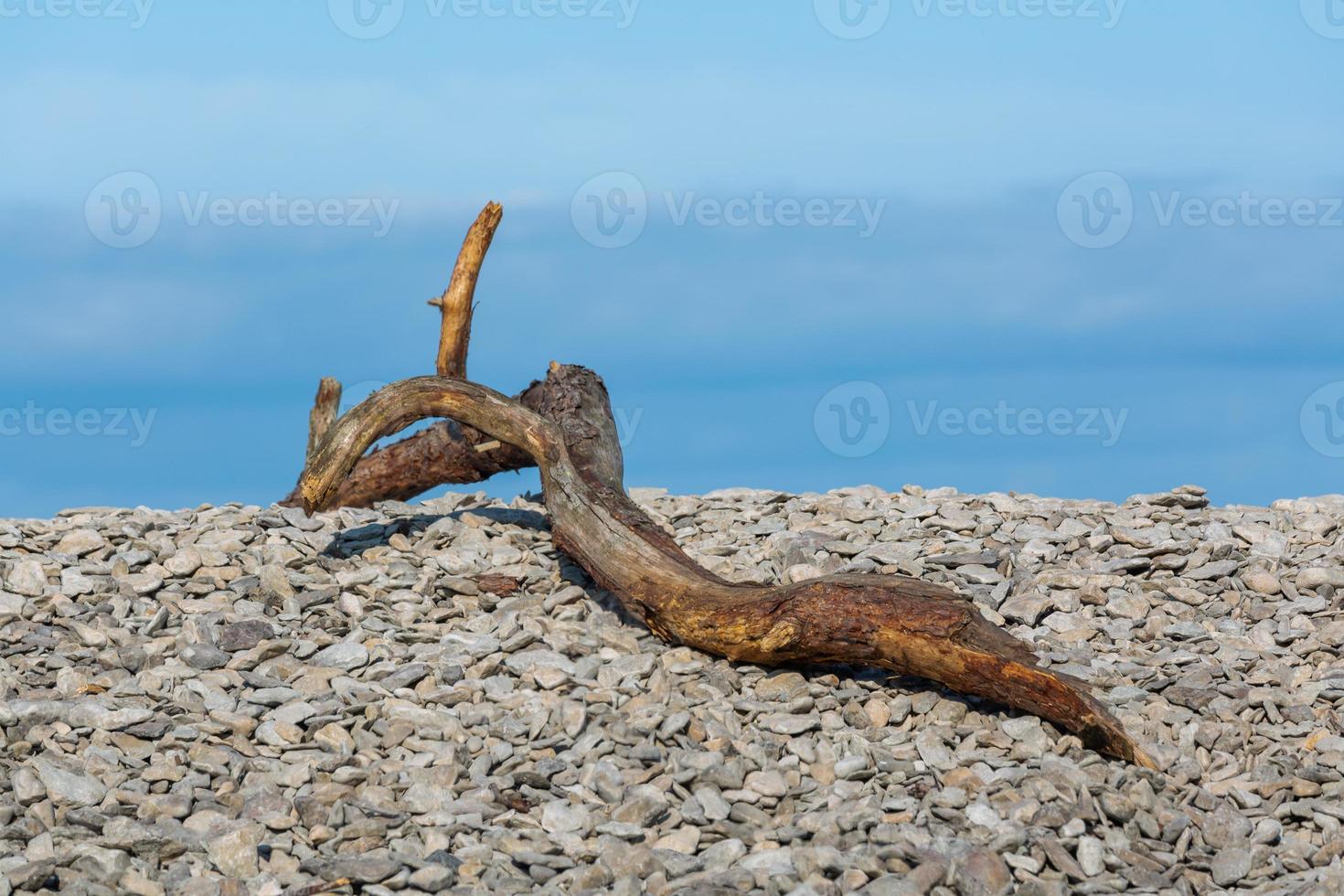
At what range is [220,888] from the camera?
629 cm

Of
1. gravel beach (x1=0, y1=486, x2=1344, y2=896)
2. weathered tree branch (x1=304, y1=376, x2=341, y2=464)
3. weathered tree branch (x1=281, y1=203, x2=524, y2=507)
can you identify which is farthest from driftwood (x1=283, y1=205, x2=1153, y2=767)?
weathered tree branch (x1=304, y1=376, x2=341, y2=464)

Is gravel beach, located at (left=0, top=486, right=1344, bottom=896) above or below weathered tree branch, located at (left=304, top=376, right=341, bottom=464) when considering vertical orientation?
below

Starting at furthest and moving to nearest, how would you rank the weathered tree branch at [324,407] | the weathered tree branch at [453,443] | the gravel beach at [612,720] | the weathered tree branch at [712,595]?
1. the weathered tree branch at [324,407]
2. the weathered tree branch at [453,443]
3. the weathered tree branch at [712,595]
4. the gravel beach at [612,720]

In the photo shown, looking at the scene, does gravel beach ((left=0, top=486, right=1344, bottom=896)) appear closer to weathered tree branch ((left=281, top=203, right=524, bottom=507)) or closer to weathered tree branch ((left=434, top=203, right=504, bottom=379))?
weathered tree branch ((left=281, top=203, right=524, bottom=507))

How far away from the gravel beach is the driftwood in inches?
8.7

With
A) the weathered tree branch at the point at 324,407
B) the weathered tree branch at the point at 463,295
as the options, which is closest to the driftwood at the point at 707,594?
the weathered tree branch at the point at 463,295

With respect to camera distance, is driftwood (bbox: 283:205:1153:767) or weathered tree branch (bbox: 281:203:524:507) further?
weathered tree branch (bbox: 281:203:524:507)

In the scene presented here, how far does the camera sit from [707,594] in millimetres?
8602

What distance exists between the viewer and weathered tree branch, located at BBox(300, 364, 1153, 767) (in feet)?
25.4

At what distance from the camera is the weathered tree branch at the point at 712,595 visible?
7.74 metres

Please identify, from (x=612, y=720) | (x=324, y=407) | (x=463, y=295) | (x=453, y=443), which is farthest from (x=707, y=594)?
(x=324, y=407)

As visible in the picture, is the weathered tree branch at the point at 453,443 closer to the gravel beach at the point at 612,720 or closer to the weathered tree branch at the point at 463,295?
the weathered tree branch at the point at 463,295

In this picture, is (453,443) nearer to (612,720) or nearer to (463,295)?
(463,295)

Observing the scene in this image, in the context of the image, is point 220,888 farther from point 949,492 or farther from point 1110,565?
point 949,492
